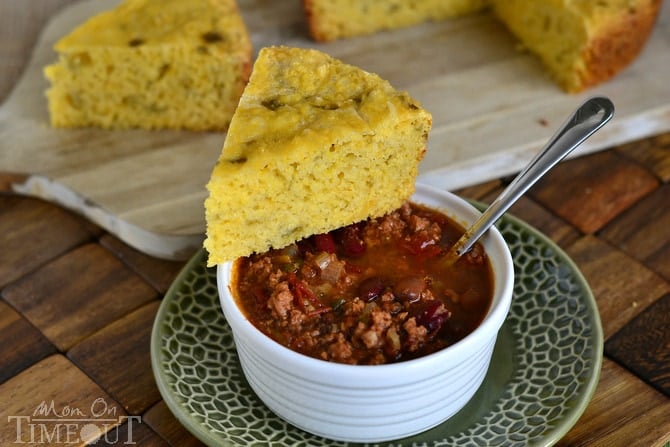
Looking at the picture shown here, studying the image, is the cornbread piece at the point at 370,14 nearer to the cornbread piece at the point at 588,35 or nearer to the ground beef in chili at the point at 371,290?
the cornbread piece at the point at 588,35

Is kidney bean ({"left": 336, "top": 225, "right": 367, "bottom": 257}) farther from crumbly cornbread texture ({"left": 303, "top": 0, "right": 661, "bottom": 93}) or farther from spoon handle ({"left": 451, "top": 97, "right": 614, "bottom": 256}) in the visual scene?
crumbly cornbread texture ({"left": 303, "top": 0, "right": 661, "bottom": 93})

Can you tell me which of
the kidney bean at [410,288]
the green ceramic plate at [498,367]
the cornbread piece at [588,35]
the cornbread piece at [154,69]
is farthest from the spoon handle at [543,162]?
the cornbread piece at [154,69]

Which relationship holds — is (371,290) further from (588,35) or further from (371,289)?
(588,35)

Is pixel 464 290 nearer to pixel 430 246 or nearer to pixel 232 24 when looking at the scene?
pixel 430 246

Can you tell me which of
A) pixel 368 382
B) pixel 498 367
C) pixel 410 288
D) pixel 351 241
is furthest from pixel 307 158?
pixel 498 367

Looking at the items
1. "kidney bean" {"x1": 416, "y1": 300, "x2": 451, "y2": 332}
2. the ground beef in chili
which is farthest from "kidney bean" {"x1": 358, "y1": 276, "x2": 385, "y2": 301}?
"kidney bean" {"x1": 416, "y1": 300, "x2": 451, "y2": 332}

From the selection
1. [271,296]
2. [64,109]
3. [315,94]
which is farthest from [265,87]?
[64,109]
